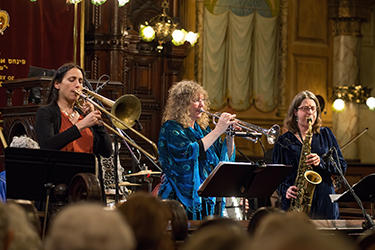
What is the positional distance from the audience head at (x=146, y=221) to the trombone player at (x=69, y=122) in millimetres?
2022

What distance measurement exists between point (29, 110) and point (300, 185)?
12.3ft

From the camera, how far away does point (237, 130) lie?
4.06 metres

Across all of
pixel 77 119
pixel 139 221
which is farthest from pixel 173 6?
pixel 139 221

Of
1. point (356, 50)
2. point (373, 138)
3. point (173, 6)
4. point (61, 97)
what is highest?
point (173, 6)

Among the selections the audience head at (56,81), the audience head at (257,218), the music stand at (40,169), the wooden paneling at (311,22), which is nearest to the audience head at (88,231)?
the audience head at (257,218)

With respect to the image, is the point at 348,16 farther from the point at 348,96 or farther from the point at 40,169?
the point at 40,169

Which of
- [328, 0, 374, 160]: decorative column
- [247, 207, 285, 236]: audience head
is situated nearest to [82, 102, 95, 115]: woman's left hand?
[247, 207, 285, 236]: audience head

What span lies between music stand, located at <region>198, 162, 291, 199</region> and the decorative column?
23.9ft

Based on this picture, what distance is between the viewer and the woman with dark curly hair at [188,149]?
12.2 feet

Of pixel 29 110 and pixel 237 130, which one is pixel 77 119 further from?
pixel 29 110

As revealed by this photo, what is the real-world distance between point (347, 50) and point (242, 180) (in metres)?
7.94

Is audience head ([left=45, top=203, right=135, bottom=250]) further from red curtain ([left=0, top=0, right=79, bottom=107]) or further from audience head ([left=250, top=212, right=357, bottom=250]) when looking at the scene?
red curtain ([left=0, top=0, right=79, bottom=107])

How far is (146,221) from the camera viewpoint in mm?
1053

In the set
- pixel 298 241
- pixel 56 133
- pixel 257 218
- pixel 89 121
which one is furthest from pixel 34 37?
pixel 298 241
